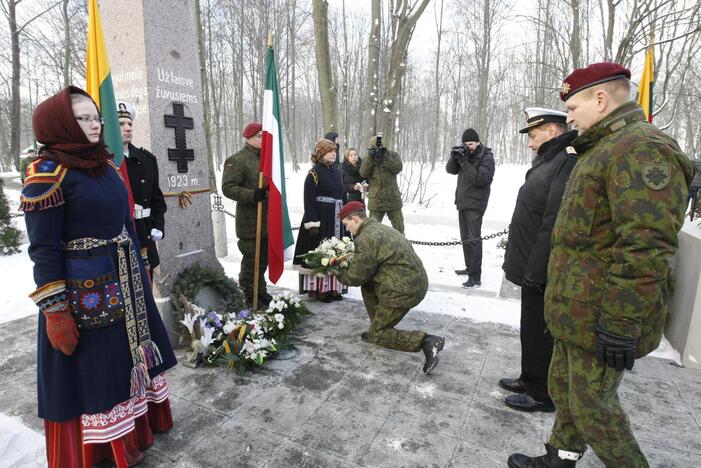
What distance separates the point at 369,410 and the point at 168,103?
10.00ft

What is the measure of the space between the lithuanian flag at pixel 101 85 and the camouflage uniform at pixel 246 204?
140 centimetres

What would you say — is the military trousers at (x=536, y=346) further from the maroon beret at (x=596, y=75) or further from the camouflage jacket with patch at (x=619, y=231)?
the maroon beret at (x=596, y=75)

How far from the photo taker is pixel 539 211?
9.56 feet

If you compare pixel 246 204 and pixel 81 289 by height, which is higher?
pixel 246 204

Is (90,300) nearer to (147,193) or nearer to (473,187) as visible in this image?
(147,193)

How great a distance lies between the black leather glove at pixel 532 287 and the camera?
9.01 ft

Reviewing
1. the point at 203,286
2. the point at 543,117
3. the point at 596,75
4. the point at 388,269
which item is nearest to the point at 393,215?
the point at 388,269

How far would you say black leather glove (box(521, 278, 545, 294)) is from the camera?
9.01 feet

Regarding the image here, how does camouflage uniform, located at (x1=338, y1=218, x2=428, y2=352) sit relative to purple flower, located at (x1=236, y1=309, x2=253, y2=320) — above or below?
above

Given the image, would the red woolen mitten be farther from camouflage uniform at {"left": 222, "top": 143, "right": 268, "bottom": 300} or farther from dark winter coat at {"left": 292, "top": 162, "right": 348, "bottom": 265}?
dark winter coat at {"left": 292, "top": 162, "right": 348, "bottom": 265}

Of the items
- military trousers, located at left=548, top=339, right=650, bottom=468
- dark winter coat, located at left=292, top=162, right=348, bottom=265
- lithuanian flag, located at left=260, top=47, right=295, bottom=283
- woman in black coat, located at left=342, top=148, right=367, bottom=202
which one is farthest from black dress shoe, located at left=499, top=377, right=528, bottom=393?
woman in black coat, located at left=342, top=148, right=367, bottom=202

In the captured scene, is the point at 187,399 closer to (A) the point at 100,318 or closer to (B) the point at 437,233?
(A) the point at 100,318

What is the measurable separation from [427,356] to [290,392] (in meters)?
1.14

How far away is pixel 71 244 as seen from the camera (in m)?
2.00
